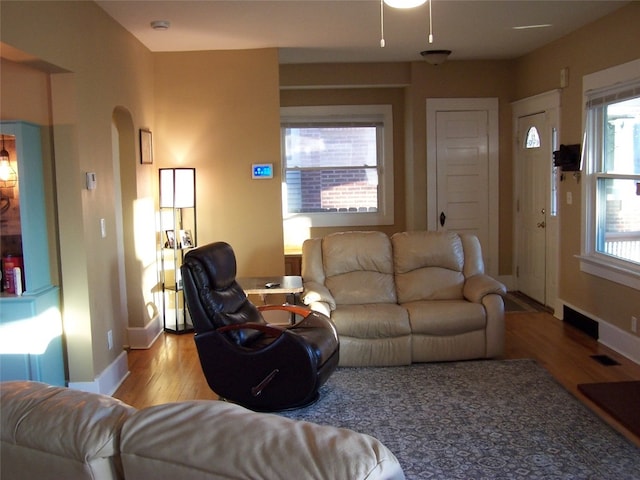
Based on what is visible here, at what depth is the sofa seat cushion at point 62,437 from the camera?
46.7 inches

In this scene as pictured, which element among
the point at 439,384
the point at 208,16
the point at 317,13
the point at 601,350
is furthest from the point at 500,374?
the point at 208,16

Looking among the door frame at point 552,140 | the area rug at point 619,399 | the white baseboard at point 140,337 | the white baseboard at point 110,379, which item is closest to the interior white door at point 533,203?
the door frame at point 552,140

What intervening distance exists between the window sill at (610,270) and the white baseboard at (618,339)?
1.20ft

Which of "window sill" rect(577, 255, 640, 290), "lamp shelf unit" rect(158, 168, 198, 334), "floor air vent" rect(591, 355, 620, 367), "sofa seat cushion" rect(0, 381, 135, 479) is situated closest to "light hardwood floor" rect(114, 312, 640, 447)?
"floor air vent" rect(591, 355, 620, 367)

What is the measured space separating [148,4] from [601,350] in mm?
4219

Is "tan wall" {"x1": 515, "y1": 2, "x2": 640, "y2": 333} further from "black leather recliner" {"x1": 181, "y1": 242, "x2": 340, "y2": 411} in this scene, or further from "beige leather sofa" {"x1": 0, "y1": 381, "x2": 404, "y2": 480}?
"beige leather sofa" {"x1": 0, "y1": 381, "x2": 404, "y2": 480}

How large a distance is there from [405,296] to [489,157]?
2794 mm

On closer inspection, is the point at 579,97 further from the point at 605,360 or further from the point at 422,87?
the point at 605,360

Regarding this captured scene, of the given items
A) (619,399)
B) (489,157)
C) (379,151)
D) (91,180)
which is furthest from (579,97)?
(91,180)

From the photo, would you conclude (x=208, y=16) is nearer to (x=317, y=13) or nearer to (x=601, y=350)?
(x=317, y=13)

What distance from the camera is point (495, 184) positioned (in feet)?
22.8

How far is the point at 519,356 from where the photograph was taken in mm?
4684

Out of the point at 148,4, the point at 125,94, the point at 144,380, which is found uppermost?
the point at 148,4

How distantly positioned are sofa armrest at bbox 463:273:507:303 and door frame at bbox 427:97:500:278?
7.00ft
